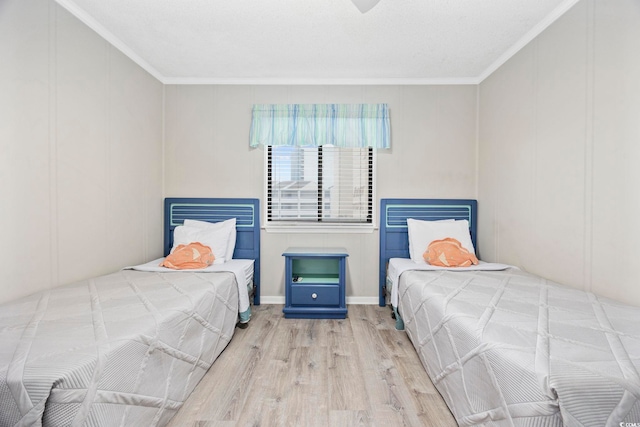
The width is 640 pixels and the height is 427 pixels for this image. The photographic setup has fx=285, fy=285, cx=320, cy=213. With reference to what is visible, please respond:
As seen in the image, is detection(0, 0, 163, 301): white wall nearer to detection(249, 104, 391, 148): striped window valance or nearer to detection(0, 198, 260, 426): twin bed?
detection(0, 198, 260, 426): twin bed

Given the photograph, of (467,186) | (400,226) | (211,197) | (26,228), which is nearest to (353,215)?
(400,226)

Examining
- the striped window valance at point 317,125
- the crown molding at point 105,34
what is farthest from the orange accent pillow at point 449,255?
the crown molding at point 105,34

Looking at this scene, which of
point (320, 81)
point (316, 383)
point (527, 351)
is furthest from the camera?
point (320, 81)

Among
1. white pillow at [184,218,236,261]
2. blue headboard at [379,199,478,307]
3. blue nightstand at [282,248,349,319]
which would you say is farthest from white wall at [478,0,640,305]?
white pillow at [184,218,236,261]

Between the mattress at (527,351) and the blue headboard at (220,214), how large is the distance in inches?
75.0

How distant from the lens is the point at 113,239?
8.12 ft

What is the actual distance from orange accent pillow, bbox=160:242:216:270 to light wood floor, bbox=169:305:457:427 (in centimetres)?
70

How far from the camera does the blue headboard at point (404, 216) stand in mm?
3191

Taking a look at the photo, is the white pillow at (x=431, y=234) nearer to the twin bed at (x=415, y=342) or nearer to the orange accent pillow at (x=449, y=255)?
the orange accent pillow at (x=449, y=255)

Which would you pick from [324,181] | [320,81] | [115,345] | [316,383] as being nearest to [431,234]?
[324,181]

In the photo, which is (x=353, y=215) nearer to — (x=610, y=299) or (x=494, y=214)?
(x=494, y=214)

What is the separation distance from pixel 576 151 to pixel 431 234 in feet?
4.34

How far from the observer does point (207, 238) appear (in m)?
2.88

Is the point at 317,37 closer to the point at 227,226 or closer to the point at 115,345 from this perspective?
the point at 227,226
